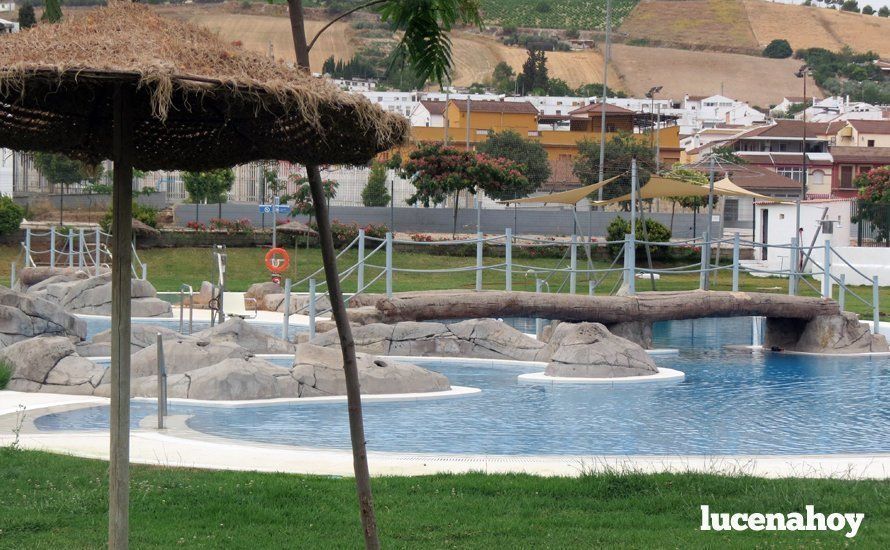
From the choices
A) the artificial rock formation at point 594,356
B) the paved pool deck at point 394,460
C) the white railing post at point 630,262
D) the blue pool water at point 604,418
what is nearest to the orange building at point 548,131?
the white railing post at point 630,262

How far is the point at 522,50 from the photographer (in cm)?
15412

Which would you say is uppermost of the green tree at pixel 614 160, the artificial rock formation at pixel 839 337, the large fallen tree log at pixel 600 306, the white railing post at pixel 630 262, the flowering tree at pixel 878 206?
the green tree at pixel 614 160

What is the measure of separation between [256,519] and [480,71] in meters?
138

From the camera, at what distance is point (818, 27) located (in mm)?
172500

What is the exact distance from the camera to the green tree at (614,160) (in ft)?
160

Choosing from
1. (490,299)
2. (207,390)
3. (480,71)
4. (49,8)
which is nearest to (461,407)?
(207,390)

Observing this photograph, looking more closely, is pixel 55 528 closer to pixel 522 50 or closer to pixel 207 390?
pixel 207 390

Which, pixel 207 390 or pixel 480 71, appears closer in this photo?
pixel 207 390

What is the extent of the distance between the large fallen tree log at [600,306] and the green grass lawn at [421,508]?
30.6ft

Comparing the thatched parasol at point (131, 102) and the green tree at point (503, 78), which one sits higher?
the green tree at point (503, 78)

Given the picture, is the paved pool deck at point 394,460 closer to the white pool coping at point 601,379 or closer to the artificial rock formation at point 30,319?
the white pool coping at point 601,379

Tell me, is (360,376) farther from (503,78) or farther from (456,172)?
(503,78)

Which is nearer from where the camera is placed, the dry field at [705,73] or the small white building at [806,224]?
the small white building at [806,224]

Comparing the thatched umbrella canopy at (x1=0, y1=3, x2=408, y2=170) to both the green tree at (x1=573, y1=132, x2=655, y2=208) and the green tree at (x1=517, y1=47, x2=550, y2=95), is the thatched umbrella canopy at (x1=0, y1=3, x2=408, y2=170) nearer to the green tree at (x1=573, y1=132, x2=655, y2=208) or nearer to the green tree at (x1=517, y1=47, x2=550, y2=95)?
the green tree at (x1=573, y1=132, x2=655, y2=208)
